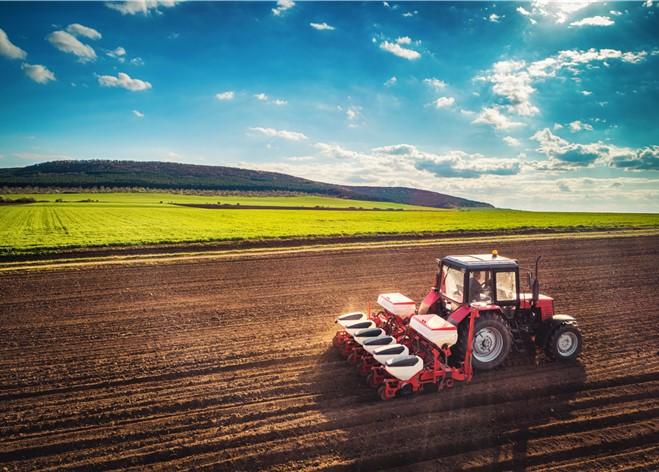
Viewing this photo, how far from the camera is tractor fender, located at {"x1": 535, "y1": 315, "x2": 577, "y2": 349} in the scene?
7570mm

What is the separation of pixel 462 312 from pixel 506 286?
113 cm

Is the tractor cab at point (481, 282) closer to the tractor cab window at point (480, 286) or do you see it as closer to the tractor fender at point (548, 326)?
the tractor cab window at point (480, 286)

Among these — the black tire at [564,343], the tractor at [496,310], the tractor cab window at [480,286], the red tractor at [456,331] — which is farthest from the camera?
the black tire at [564,343]

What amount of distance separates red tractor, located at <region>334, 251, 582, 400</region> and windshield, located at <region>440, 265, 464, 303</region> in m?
0.02

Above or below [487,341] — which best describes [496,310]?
above

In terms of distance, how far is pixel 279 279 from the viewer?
14.7 m

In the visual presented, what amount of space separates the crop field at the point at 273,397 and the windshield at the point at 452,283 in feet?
5.06

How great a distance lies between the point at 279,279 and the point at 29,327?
7533 millimetres

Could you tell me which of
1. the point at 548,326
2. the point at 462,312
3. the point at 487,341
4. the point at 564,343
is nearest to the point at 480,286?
the point at 462,312

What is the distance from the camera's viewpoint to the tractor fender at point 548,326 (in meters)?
7.57

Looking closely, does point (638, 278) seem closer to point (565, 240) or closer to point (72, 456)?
point (565, 240)

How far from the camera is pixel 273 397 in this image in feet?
21.0

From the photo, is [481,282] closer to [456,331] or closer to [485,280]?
[485,280]

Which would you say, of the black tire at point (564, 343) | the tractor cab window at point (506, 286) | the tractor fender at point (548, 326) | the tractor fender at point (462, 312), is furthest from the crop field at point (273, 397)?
the tractor cab window at point (506, 286)
